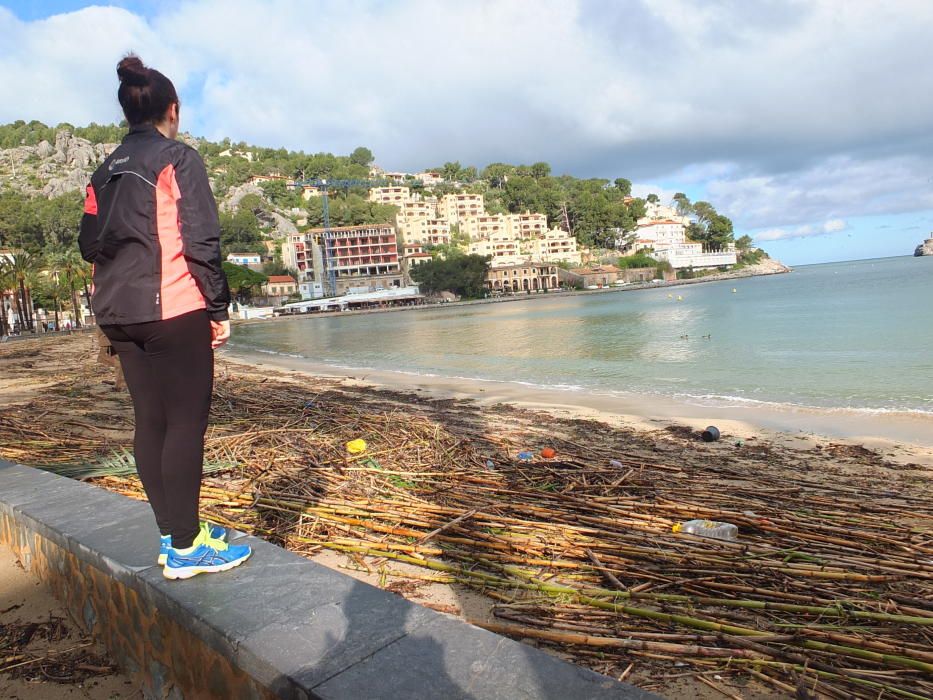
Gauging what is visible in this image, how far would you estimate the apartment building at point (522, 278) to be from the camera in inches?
4141

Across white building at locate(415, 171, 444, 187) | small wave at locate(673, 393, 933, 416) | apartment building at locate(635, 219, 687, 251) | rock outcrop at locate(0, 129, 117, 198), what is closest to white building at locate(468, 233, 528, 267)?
apartment building at locate(635, 219, 687, 251)

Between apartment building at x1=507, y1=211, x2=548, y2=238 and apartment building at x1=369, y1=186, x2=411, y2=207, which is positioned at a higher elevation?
apartment building at x1=369, y1=186, x2=411, y2=207

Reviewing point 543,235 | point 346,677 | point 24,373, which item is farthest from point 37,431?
point 543,235

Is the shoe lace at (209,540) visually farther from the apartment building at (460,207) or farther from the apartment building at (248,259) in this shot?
the apartment building at (460,207)

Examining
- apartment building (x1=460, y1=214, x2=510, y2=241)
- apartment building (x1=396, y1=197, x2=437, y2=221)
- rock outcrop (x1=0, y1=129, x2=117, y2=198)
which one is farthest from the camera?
apartment building (x1=396, y1=197, x2=437, y2=221)

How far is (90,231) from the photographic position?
202 cm

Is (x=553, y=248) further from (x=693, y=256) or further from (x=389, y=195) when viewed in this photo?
(x=389, y=195)

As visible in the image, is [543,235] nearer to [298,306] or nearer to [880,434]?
[298,306]

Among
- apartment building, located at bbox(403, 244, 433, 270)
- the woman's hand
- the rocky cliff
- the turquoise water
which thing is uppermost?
the rocky cliff

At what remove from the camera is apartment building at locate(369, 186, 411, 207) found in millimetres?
134125

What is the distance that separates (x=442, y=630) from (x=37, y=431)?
17.8 feet

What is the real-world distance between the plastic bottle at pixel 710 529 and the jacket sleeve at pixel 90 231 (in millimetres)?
2780

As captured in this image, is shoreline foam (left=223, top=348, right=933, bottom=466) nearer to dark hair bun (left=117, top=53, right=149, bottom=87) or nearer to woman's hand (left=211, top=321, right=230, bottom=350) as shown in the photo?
woman's hand (left=211, top=321, right=230, bottom=350)

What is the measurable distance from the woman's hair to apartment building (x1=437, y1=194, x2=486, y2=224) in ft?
433
